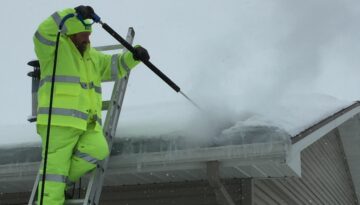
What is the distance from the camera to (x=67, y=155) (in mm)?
4277

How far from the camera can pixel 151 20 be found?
6172 cm

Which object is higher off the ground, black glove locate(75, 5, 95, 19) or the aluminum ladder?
black glove locate(75, 5, 95, 19)

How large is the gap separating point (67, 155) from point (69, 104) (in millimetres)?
391

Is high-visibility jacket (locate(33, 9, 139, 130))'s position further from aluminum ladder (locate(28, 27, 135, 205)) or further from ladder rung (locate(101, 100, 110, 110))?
ladder rung (locate(101, 100, 110, 110))

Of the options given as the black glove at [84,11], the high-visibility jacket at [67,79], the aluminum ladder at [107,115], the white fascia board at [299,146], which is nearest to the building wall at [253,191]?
the white fascia board at [299,146]

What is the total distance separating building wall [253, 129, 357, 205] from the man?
6.36 ft

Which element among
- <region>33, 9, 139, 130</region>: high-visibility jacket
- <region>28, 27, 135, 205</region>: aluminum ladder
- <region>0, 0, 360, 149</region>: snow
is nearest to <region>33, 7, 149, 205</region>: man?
<region>33, 9, 139, 130</region>: high-visibility jacket

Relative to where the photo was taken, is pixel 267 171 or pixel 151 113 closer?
pixel 267 171

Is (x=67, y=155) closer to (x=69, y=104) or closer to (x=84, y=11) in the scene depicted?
(x=69, y=104)

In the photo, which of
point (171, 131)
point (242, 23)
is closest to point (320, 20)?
point (242, 23)

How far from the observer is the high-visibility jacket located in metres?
4.25

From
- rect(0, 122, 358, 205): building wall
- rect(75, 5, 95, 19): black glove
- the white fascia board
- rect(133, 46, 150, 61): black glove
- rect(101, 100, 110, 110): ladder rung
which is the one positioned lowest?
rect(0, 122, 358, 205): building wall

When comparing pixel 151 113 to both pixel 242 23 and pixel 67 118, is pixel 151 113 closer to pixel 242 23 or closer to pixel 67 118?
pixel 67 118

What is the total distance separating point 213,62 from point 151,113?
96cm
